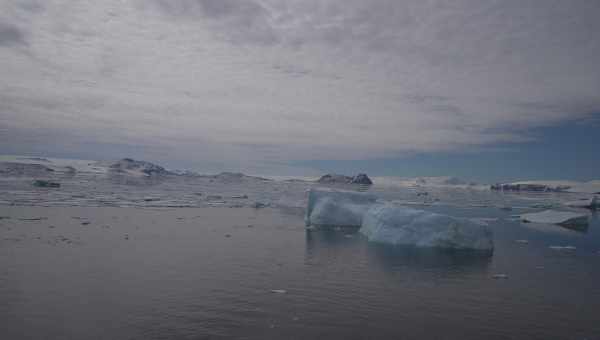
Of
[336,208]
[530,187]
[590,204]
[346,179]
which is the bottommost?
[336,208]

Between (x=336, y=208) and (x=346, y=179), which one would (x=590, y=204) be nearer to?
(x=336, y=208)

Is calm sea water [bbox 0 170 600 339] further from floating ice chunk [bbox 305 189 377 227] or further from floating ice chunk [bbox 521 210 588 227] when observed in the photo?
floating ice chunk [bbox 521 210 588 227]

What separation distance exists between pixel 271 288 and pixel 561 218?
69.2 feet

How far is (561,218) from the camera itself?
22.2m

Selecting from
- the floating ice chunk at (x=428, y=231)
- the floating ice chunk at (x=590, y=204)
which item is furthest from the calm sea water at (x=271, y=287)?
the floating ice chunk at (x=590, y=204)

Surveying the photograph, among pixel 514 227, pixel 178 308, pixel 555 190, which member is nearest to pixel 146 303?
pixel 178 308

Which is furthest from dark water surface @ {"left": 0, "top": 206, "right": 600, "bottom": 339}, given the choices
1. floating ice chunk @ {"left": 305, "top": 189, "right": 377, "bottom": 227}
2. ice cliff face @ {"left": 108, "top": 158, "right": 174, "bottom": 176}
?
ice cliff face @ {"left": 108, "top": 158, "right": 174, "bottom": 176}

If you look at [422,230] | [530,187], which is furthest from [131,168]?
[530,187]

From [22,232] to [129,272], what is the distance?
6133 mm

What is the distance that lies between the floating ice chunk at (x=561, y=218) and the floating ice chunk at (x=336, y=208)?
10.6 meters

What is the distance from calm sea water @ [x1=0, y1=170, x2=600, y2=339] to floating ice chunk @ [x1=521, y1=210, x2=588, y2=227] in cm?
830

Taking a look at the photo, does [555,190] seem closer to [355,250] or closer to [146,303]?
[355,250]

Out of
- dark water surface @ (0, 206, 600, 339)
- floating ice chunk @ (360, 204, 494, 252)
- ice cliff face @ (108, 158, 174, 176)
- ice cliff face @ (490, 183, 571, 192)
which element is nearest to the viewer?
dark water surface @ (0, 206, 600, 339)

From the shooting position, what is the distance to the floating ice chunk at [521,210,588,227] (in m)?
21.8
